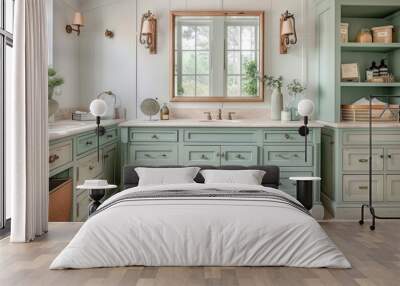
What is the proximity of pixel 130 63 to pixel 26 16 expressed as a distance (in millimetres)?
2689

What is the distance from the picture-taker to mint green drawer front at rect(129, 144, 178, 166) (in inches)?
231

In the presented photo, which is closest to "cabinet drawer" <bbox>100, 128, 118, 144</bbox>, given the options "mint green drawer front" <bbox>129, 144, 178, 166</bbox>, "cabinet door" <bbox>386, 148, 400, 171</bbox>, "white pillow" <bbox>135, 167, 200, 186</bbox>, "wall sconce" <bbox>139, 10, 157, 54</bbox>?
"mint green drawer front" <bbox>129, 144, 178, 166</bbox>

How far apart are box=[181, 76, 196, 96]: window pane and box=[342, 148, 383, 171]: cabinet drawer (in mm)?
1864

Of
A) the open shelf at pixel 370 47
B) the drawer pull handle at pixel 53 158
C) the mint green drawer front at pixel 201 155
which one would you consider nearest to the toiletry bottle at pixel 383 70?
the open shelf at pixel 370 47

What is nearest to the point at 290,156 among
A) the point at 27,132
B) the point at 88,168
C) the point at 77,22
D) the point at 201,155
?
the point at 201,155

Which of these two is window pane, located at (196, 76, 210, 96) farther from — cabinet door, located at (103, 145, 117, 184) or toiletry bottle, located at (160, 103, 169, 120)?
cabinet door, located at (103, 145, 117, 184)

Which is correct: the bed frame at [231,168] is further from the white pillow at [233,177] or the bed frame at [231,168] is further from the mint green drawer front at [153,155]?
the mint green drawer front at [153,155]

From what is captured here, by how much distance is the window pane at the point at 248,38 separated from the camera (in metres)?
6.47

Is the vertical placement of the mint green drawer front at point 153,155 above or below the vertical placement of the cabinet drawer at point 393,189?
above

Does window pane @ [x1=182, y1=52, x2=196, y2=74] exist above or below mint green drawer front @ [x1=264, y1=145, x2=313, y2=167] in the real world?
above

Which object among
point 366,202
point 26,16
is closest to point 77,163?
point 26,16

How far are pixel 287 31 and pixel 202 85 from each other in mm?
1107

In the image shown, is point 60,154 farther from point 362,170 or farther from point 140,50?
point 362,170

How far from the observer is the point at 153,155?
5.87 m
